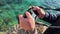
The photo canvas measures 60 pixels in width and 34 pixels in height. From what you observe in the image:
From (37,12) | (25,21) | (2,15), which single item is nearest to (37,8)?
(37,12)

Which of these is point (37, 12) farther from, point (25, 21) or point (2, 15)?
point (2, 15)

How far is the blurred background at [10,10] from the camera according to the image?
1.23m

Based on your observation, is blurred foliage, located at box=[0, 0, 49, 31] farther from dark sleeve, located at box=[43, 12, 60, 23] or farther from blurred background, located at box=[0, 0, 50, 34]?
dark sleeve, located at box=[43, 12, 60, 23]

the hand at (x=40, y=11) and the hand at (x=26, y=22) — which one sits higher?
the hand at (x=40, y=11)

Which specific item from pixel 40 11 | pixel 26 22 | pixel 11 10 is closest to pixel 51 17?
pixel 40 11

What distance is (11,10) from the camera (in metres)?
1.26

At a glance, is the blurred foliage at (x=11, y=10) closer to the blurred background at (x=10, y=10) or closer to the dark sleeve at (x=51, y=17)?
the blurred background at (x=10, y=10)

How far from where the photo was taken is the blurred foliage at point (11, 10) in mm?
A: 1229

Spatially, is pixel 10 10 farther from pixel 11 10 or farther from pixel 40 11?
pixel 40 11

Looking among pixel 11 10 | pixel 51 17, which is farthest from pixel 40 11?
pixel 11 10

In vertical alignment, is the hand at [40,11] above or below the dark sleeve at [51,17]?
A: above

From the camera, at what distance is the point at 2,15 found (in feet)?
4.06

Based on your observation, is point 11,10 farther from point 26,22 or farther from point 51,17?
point 51,17

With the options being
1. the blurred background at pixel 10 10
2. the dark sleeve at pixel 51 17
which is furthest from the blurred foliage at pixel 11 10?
the dark sleeve at pixel 51 17
